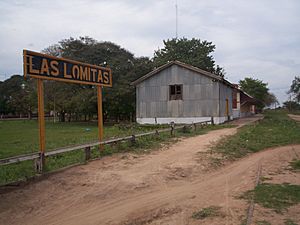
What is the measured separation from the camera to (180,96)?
89.5 ft

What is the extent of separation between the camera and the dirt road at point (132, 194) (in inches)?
187

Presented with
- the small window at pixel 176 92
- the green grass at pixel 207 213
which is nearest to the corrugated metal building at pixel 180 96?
the small window at pixel 176 92

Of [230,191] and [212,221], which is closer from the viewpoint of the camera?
[212,221]

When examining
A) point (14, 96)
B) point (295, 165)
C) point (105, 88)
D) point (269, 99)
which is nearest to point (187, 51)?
point (105, 88)

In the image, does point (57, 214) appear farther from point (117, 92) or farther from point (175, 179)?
point (117, 92)

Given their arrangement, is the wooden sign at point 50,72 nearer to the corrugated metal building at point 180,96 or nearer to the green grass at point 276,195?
the green grass at point 276,195

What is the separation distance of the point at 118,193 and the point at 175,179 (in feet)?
5.50

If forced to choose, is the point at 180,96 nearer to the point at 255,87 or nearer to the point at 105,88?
the point at 105,88

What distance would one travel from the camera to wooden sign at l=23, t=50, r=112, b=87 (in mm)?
7500

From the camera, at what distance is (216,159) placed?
31.3ft

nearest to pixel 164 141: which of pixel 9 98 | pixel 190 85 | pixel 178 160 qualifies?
pixel 178 160

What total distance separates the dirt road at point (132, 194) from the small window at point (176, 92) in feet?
59.8

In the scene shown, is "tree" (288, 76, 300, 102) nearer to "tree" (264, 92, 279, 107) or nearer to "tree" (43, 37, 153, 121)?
"tree" (264, 92, 279, 107)

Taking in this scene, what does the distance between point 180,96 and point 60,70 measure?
19505 millimetres
